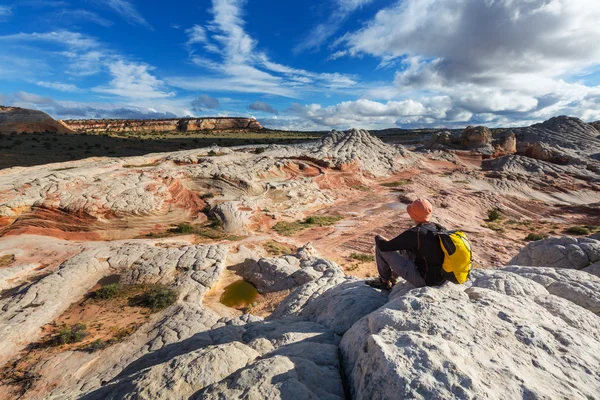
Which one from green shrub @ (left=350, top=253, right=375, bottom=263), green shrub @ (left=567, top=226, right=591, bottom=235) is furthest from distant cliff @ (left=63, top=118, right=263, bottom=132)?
green shrub @ (left=567, top=226, right=591, bottom=235)

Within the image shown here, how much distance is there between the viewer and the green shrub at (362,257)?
14.4 m

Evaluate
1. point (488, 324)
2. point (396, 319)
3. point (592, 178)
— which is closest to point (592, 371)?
point (488, 324)

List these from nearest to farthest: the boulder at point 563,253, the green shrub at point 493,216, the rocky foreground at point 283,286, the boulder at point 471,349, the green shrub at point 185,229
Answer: the boulder at point 471,349
the rocky foreground at point 283,286
the boulder at point 563,253
the green shrub at point 185,229
the green shrub at point 493,216

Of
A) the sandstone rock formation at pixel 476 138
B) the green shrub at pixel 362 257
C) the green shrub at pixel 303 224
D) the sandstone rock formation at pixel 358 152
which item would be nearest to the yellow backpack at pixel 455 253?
the green shrub at pixel 362 257

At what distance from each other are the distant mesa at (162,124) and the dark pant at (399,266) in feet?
371

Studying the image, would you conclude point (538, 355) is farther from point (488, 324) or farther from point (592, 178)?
point (592, 178)

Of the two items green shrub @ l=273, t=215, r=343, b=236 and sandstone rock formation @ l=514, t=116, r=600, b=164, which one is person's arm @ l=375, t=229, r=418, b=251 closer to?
green shrub @ l=273, t=215, r=343, b=236

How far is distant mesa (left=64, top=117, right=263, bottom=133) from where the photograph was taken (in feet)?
340

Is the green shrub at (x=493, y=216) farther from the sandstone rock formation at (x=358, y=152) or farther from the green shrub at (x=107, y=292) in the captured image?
the green shrub at (x=107, y=292)

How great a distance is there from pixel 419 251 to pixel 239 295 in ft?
27.1

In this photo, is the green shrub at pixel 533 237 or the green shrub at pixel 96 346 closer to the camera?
the green shrub at pixel 96 346

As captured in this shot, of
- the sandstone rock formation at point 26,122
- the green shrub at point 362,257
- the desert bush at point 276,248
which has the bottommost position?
the green shrub at point 362,257

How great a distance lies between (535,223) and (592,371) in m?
23.9

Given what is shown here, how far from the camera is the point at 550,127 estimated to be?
55031mm
